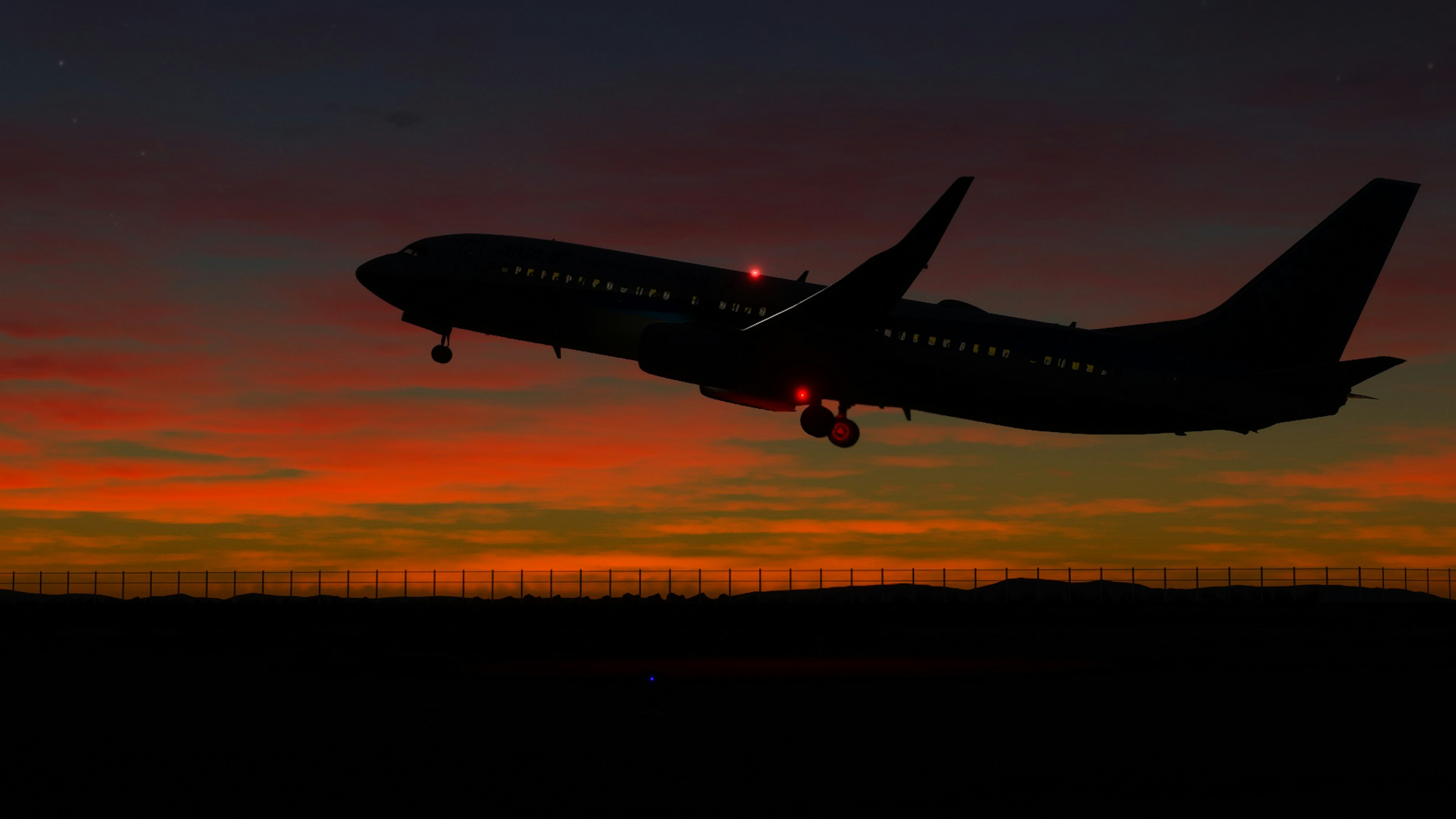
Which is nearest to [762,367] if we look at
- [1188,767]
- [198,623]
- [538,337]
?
[538,337]

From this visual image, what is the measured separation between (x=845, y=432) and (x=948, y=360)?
15.9ft

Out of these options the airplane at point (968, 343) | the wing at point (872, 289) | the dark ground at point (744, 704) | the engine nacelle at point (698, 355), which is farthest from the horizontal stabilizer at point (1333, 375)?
the engine nacelle at point (698, 355)

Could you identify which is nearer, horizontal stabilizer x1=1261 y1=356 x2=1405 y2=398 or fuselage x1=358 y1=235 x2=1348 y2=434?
horizontal stabilizer x1=1261 y1=356 x2=1405 y2=398

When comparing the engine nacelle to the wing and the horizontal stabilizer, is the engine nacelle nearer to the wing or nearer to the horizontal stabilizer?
the wing

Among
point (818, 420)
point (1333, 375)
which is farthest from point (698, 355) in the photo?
point (1333, 375)

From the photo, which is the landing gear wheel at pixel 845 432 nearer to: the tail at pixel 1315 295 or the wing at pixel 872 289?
the wing at pixel 872 289

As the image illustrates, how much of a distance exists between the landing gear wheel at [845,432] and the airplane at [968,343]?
63 millimetres

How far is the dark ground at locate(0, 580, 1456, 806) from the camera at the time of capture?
25703mm

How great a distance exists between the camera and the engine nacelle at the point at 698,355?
171ft

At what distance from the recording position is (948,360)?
5262 cm

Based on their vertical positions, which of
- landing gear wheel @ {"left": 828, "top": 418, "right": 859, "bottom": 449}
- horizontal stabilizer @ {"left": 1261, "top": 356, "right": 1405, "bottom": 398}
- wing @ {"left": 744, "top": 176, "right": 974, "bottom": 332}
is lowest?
landing gear wheel @ {"left": 828, "top": 418, "right": 859, "bottom": 449}

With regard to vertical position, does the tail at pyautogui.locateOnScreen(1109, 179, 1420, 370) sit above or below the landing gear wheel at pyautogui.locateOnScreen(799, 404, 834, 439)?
above

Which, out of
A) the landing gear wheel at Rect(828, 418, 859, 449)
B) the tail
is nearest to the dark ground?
the landing gear wheel at Rect(828, 418, 859, 449)

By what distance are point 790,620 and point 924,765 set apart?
168ft
